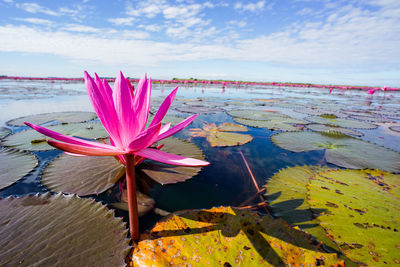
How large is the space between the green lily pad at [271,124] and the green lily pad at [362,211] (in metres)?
1.75

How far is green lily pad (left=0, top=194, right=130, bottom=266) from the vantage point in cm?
76

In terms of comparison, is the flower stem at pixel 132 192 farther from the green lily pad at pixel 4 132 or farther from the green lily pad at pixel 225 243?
the green lily pad at pixel 4 132

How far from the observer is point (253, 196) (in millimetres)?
1454

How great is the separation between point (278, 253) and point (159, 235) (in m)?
0.61

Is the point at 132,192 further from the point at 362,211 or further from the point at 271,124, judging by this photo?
the point at 271,124

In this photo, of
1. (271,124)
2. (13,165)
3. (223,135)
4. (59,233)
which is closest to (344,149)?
(271,124)

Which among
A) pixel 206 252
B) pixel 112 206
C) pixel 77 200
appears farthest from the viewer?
pixel 112 206

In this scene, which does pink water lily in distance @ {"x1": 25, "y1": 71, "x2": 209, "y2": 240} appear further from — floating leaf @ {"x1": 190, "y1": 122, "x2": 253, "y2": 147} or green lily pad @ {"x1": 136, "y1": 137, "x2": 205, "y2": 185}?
floating leaf @ {"x1": 190, "y1": 122, "x2": 253, "y2": 147}

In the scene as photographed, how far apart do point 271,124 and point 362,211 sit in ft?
8.85

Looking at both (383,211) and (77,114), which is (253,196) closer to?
(383,211)

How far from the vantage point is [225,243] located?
904 mm

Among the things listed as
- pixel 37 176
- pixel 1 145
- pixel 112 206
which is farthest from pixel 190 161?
pixel 1 145

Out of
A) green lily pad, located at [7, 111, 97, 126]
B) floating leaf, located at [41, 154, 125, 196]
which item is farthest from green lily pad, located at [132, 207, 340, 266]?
green lily pad, located at [7, 111, 97, 126]

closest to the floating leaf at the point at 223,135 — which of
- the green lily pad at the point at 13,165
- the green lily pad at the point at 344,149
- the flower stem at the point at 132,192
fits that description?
the green lily pad at the point at 344,149
